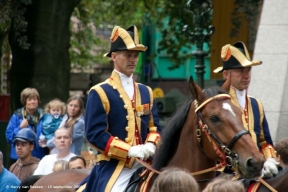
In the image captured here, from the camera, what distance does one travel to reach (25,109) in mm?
13945

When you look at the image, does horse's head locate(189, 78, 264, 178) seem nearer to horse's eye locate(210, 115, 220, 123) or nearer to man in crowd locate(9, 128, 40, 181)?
horse's eye locate(210, 115, 220, 123)

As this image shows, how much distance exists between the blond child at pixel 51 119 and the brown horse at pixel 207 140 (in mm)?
5987

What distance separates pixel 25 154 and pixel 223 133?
5.24 meters

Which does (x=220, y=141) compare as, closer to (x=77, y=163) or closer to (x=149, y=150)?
(x=149, y=150)

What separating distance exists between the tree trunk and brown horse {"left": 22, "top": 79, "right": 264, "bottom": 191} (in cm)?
1106

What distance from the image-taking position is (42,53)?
1862cm

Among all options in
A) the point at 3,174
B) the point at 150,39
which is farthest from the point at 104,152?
the point at 150,39

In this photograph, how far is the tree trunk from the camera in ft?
60.3

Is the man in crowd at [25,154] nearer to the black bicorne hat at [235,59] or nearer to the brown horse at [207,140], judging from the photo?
the black bicorne hat at [235,59]

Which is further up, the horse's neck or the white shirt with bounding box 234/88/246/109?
the white shirt with bounding box 234/88/246/109

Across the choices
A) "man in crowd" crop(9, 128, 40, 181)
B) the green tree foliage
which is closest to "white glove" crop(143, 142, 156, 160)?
"man in crowd" crop(9, 128, 40, 181)

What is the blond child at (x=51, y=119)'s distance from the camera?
524 inches

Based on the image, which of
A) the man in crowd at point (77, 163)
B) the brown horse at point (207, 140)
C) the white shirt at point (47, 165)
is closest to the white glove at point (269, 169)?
the brown horse at point (207, 140)

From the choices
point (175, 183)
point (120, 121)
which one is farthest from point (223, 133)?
point (175, 183)
